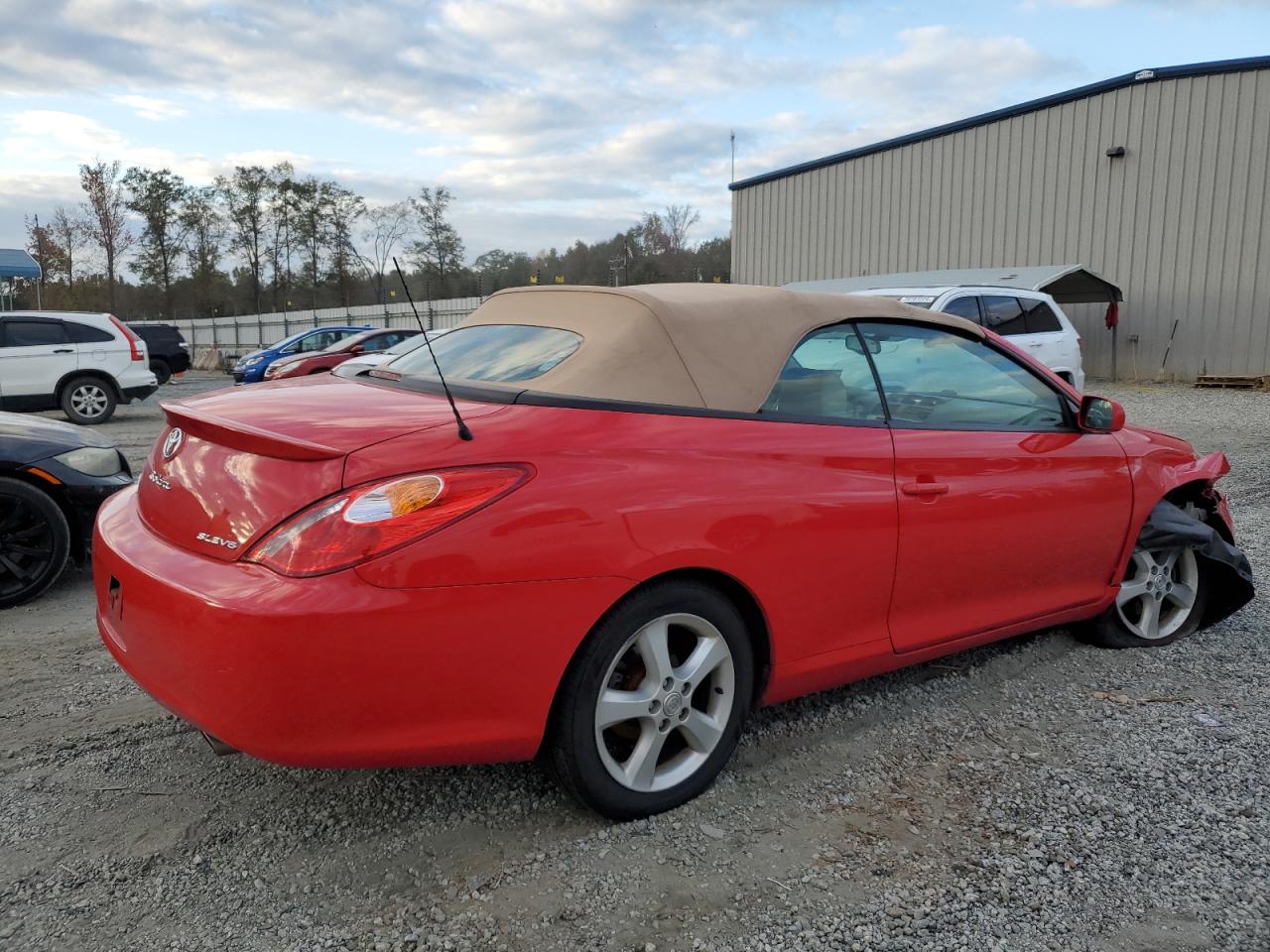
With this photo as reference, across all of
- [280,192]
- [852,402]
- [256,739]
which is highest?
[280,192]

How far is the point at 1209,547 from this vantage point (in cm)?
404

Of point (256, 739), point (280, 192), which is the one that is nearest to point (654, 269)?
point (280, 192)

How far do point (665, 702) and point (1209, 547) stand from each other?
2.83 meters

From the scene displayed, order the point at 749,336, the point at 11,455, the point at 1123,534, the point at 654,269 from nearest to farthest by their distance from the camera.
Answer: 1. the point at 749,336
2. the point at 1123,534
3. the point at 11,455
4. the point at 654,269

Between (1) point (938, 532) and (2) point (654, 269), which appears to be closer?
(1) point (938, 532)

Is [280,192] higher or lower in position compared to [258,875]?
higher

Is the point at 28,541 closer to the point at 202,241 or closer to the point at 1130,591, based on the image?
the point at 1130,591

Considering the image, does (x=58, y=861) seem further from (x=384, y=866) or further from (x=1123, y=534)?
(x=1123, y=534)

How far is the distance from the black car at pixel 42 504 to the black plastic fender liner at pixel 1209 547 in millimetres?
4832

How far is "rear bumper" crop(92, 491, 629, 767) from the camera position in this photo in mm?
2074

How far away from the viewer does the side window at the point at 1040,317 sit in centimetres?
1194

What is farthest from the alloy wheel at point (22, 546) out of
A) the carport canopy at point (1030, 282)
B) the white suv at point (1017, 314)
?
the carport canopy at point (1030, 282)

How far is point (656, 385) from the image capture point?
2.66 metres

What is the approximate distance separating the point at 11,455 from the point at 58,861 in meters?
2.85
